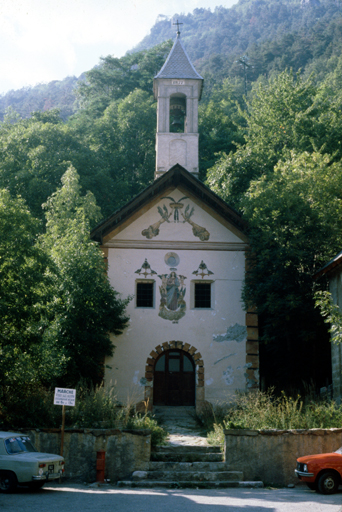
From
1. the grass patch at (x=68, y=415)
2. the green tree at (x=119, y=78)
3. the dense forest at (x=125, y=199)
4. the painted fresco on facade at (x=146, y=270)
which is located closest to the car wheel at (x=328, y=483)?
the grass patch at (x=68, y=415)

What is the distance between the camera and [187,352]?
2183 centimetres

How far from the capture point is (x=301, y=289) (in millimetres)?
20812

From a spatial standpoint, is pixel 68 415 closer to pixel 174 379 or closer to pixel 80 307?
pixel 80 307

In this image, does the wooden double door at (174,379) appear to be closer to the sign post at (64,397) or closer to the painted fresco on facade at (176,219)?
the painted fresco on facade at (176,219)

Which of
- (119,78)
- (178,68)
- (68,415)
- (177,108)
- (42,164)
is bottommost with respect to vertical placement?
(68,415)

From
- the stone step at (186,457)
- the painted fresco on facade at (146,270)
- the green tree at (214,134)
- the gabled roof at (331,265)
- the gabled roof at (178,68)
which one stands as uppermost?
the green tree at (214,134)

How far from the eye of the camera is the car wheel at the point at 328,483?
1227cm

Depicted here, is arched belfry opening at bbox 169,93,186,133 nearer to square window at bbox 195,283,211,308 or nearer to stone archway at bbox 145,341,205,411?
square window at bbox 195,283,211,308

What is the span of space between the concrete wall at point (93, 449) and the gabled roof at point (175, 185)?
9571 millimetres

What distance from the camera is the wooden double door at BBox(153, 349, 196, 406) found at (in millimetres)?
21578

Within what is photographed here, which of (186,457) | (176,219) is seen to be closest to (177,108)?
(176,219)

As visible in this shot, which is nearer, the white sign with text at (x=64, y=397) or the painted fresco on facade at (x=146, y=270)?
the white sign with text at (x=64, y=397)

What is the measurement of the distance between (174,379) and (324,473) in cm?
991

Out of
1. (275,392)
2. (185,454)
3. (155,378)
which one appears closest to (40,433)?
(185,454)
